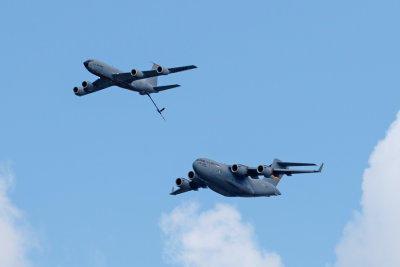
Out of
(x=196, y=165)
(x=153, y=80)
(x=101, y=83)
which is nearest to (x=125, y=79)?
(x=101, y=83)

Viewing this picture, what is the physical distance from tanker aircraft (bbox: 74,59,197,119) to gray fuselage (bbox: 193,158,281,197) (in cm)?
993

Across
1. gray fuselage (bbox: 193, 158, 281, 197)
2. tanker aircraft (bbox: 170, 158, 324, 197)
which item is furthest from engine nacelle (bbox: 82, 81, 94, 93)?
gray fuselage (bbox: 193, 158, 281, 197)

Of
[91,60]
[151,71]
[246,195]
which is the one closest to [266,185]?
[246,195]

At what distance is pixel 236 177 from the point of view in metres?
62.7

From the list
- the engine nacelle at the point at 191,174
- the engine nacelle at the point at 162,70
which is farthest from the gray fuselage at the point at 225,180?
the engine nacelle at the point at 162,70

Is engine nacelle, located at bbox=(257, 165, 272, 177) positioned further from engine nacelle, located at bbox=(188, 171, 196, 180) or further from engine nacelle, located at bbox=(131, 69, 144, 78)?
engine nacelle, located at bbox=(131, 69, 144, 78)

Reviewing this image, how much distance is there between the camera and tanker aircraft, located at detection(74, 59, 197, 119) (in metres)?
68.8

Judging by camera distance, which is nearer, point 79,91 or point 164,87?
point 164,87

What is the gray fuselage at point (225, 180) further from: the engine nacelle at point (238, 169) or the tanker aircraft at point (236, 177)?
the engine nacelle at point (238, 169)

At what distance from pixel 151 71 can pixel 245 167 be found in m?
12.4

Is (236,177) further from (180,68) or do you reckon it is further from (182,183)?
(180,68)

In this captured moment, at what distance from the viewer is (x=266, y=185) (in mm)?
66375

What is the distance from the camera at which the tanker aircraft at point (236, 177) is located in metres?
60.8

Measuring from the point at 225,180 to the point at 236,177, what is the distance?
1442 mm
